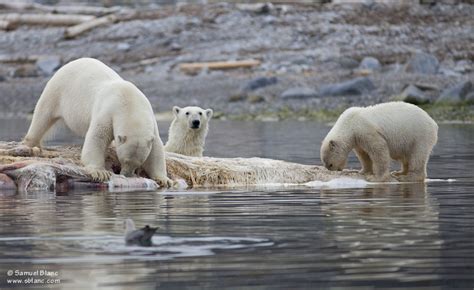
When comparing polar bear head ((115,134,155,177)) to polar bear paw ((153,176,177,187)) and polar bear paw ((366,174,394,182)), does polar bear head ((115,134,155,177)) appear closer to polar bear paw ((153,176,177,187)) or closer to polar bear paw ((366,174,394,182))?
A: polar bear paw ((153,176,177,187))

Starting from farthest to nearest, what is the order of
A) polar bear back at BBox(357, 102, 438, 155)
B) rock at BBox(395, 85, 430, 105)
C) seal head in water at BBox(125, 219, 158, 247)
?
rock at BBox(395, 85, 430, 105)
polar bear back at BBox(357, 102, 438, 155)
seal head in water at BBox(125, 219, 158, 247)

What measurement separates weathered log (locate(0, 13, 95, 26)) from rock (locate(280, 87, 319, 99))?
9.96 meters

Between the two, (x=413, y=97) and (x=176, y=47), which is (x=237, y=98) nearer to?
(x=176, y=47)

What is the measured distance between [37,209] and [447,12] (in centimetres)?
3153

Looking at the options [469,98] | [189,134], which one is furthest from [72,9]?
[189,134]

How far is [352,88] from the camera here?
114 feet

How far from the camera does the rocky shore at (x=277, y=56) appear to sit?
35.0 metres

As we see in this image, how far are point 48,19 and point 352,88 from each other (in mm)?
13125

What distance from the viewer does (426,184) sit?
50.5 feet

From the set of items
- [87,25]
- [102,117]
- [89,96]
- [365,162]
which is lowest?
[365,162]

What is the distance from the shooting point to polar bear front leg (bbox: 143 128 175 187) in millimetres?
14583

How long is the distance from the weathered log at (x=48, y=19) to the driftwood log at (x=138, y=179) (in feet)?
92.7

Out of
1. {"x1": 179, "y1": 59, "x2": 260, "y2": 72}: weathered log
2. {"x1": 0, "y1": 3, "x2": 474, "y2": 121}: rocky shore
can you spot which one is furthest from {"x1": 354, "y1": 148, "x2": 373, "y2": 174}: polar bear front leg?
{"x1": 179, "y1": 59, "x2": 260, "y2": 72}: weathered log

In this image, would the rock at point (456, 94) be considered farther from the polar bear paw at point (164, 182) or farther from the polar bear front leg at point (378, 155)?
the polar bear paw at point (164, 182)
